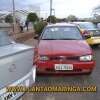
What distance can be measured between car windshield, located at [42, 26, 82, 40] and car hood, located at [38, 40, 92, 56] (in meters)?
0.44

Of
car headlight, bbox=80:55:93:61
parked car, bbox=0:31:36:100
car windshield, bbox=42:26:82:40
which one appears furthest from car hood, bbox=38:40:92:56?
parked car, bbox=0:31:36:100

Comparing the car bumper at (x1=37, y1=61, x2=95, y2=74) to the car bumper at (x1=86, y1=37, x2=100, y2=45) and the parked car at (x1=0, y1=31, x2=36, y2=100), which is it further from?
the car bumper at (x1=86, y1=37, x2=100, y2=45)

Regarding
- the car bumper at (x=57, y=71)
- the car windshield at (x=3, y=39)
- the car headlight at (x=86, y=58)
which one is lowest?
the car bumper at (x=57, y=71)

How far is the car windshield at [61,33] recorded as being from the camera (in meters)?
9.08

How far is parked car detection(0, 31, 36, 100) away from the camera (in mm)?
3828

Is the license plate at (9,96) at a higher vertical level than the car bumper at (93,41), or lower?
higher

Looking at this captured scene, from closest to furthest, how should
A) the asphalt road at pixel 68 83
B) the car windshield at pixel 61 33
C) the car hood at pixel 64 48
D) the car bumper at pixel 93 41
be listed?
the asphalt road at pixel 68 83 → the car hood at pixel 64 48 → the car windshield at pixel 61 33 → the car bumper at pixel 93 41

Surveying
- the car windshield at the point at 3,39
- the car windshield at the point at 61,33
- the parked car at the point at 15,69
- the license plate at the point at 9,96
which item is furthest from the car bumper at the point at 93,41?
the license plate at the point at 9,96

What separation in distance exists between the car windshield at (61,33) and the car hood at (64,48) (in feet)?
1.45

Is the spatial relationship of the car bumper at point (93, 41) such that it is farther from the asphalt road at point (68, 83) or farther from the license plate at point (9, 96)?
the license plate at point (9, 96)

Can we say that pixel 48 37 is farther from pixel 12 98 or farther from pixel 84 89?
pixel 12 98

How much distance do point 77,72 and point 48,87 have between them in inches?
38.5

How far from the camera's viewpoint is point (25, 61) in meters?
4.42

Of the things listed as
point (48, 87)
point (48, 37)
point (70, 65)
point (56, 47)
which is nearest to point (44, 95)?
point (48, 87)
